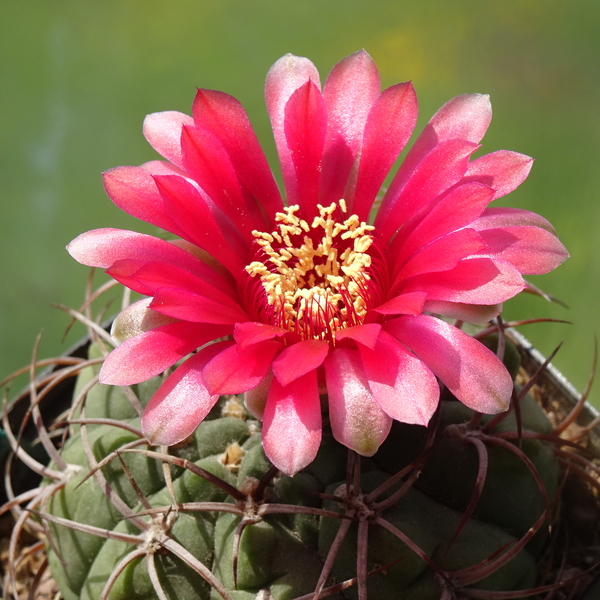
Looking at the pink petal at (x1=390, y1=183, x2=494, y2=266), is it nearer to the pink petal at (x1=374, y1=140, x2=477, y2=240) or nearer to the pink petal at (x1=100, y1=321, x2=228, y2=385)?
the pink petal at (x1=374, y1=140, x2=477, y2=240)

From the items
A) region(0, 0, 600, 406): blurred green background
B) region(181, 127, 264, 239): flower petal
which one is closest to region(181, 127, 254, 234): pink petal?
region(181, 127, 264, 239): flower petal

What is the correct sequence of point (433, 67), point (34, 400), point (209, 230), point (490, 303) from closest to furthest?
point (490, 303)
point (209, 230)
point (34, 400)
point (433, 67)

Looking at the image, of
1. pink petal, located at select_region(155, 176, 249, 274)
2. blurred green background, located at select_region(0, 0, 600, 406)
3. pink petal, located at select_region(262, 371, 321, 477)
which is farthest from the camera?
blurred green background, located at select_region(0, 0, 600, 406)

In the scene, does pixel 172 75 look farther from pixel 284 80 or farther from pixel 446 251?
pixel 446 251

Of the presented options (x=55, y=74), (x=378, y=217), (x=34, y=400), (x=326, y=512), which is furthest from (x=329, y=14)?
(x=326, y=512)

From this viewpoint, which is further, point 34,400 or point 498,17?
point 498,17

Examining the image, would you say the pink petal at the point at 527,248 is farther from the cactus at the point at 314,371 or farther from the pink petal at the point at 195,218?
the pink petal at the point at 195,218

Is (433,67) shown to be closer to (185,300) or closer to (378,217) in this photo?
(378,217)

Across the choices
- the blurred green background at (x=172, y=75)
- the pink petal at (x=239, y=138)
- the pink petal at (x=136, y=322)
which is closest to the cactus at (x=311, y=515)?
the pink petal at (x=136, y=322)
